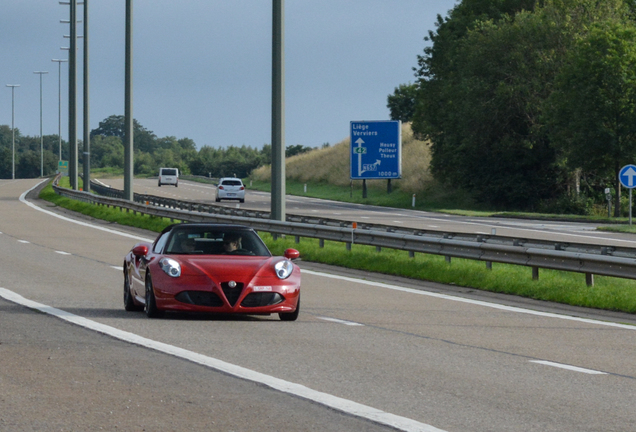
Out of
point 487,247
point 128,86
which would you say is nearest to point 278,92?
point 487,247

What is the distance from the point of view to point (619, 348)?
1114 centimetres

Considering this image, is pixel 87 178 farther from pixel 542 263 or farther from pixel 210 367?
pixel 210 367

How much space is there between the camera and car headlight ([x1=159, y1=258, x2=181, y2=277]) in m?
12.3

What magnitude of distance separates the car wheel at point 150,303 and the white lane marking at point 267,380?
2.42 ft

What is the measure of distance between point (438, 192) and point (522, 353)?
63.0 m

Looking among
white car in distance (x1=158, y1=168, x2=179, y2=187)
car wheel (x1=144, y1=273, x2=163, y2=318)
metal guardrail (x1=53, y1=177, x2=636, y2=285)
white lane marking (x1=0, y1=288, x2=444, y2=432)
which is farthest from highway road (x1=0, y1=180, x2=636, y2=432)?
white car in distance (x1=158, y1=168, x2=179, y2=187)

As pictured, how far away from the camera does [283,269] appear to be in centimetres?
1274

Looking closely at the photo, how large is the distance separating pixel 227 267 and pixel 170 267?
66cm

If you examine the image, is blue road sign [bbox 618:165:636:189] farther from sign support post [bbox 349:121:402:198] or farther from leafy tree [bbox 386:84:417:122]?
leafy tree [bbox 386:84:417:122]

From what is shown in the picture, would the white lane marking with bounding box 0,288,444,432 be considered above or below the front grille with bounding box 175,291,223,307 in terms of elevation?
below

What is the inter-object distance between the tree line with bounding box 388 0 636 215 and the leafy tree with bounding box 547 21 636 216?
49 mm

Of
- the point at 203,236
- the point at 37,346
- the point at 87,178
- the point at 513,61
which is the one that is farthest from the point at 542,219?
the point at 37,346

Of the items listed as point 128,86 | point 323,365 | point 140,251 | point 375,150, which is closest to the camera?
point 323,365

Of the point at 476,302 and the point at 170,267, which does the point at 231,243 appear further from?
the point at 476,302
